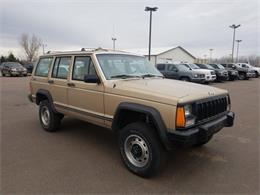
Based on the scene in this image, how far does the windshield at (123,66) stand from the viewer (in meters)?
4.03

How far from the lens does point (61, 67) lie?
5.01 metres

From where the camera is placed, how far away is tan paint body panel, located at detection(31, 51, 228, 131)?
10.0 feet

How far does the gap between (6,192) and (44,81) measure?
3078mm

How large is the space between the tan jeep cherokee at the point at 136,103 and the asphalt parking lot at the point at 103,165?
41 cm

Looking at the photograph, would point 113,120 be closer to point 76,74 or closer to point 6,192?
point 76,74

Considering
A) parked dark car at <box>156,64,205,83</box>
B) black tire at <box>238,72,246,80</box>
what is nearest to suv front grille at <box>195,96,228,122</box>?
parked dark car at <box>156,64,205,83</box>

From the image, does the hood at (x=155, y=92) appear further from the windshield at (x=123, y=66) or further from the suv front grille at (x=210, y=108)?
the windshield at (x=123, y=66)

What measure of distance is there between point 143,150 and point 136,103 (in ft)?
2.46

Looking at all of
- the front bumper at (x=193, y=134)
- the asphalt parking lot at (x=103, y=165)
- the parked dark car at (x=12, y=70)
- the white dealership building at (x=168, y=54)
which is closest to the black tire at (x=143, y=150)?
the asphalt parking lot at (x=103, y=165)

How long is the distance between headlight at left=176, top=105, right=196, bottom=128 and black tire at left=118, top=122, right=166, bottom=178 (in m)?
0.47

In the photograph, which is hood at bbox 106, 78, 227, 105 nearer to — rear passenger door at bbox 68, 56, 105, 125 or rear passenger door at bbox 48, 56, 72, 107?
rear passenger door at bbox 68, 56, 105, 125

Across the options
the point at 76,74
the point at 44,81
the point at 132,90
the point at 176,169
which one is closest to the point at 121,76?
the point at 132,90

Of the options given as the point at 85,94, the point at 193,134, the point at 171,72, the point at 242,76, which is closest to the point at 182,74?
the point at 171,72

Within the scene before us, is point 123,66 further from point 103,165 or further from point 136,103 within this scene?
point 103,165
